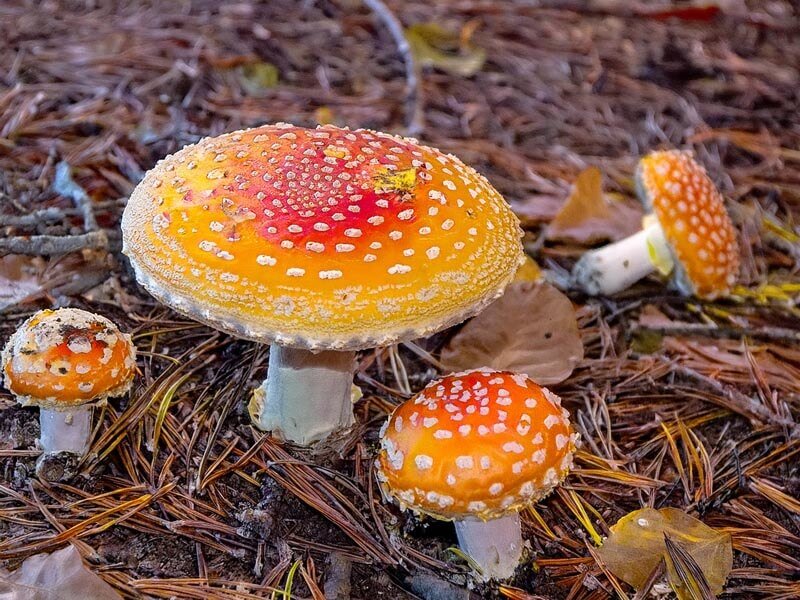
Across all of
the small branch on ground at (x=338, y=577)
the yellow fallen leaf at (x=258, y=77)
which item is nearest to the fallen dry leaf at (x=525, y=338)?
the small branch on ground at (x=338, y=577)

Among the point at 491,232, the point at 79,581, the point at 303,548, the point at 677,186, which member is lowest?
the point at 303,548

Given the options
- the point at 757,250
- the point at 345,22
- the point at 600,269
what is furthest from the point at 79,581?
the point at 345,22

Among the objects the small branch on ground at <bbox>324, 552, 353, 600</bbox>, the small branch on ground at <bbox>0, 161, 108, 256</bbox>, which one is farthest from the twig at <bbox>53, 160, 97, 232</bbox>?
the small branch on ground at <bbox>324, 552, 353, 600</bbox>

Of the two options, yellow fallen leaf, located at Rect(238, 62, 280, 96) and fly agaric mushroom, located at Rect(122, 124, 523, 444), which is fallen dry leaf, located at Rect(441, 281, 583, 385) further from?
yellow fallen leaf, located at Rect(238, 62, 280, 96)

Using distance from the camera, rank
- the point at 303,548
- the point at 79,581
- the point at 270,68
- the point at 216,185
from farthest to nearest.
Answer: the point at 270,68
the point at 303,548
the point at 216,185
the point at 79,581

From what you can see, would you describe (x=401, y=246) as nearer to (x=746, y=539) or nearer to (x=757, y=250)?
(x=746, y=539)

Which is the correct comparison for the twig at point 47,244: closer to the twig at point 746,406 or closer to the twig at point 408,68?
the twig at point 408,68

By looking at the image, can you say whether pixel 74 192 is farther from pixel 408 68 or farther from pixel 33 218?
pixel 408 68

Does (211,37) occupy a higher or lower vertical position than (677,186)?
lower
